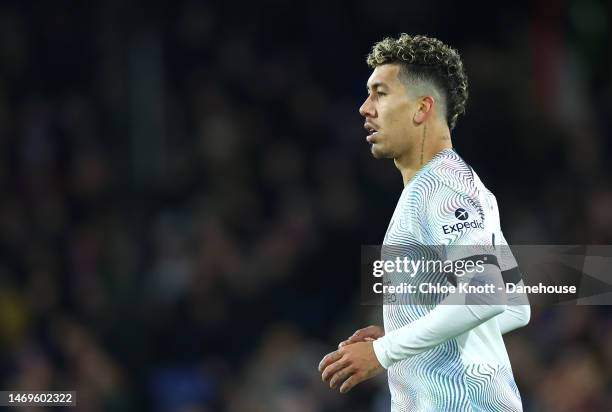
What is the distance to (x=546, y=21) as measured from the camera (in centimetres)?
962

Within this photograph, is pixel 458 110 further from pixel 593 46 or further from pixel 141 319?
pixel 593 46

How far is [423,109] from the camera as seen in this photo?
13.1 ft

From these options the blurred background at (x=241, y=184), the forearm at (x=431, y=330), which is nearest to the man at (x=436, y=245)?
the forearm at (x=431, y=330)

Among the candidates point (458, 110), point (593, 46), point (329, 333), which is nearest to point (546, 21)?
point (593, 46)

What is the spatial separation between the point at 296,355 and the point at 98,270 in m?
2.17

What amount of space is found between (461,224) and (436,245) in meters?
0.12

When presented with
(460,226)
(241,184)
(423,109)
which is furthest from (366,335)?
(241,184)

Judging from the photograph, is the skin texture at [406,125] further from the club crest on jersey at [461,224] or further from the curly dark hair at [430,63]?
the club crest on jersey at [461,224]

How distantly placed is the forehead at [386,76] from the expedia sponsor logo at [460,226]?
2.02 ft

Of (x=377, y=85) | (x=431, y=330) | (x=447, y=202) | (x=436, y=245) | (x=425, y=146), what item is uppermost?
(x=377, y=85)

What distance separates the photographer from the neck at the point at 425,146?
13.0ft

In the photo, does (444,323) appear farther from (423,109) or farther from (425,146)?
(423,109)

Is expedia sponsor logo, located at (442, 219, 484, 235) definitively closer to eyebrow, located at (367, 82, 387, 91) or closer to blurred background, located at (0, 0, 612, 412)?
eyebrow, located at (367, 82, 387, 91)

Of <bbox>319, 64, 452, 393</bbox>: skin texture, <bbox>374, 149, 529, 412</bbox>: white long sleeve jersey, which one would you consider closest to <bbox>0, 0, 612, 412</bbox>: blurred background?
<bbox>374, 149, 529, 412</bbox>: white long sleeve jersey
